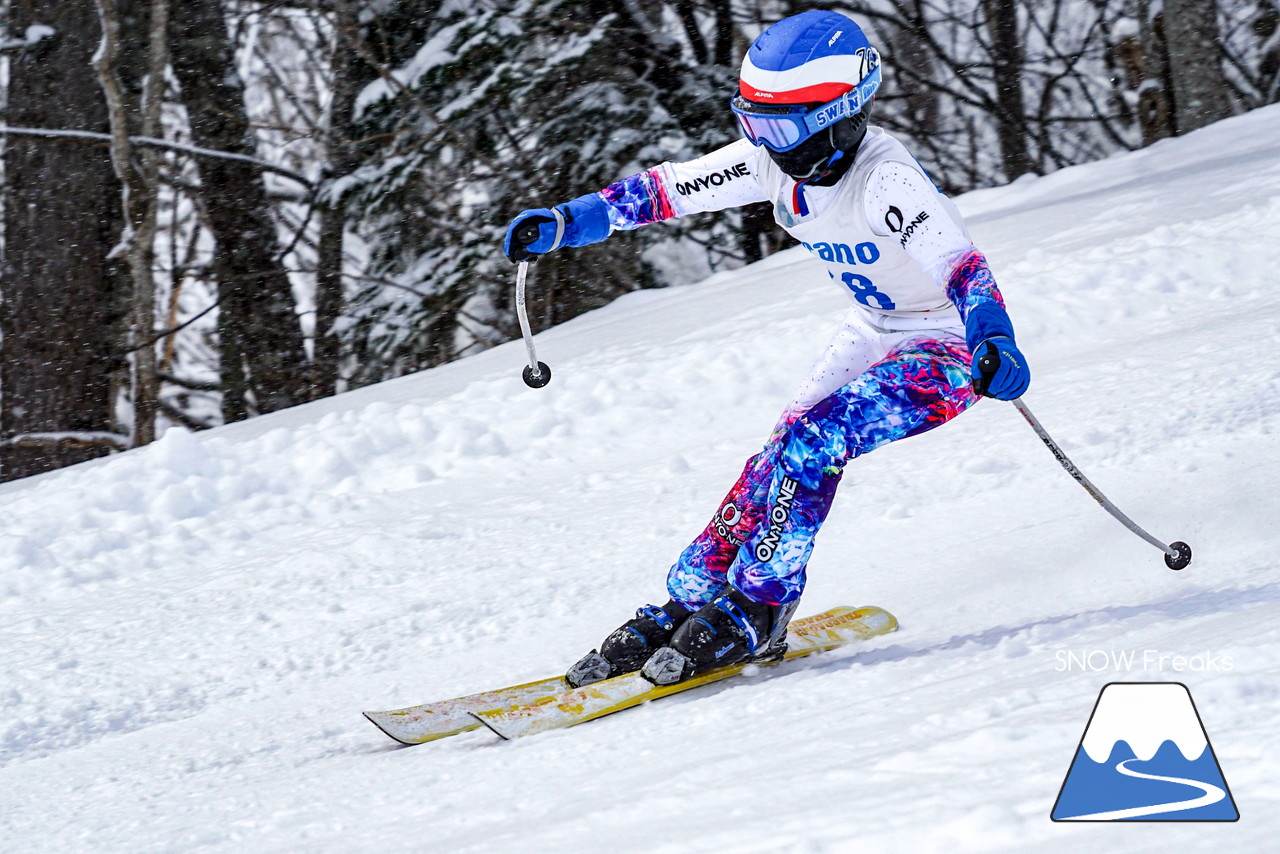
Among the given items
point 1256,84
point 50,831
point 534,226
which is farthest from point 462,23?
point 1256,84

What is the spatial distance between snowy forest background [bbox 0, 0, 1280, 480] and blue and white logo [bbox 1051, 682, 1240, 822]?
7239mm

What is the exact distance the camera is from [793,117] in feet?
9.95

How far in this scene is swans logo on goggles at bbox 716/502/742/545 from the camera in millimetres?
3332

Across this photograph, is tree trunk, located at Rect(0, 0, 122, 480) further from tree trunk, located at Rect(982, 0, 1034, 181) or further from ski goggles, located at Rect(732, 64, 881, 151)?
tree trunk, located at Rect(982, 0, 1034, 181)

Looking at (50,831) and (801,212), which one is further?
(801,212)

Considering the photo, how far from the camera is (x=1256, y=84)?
39.8ft

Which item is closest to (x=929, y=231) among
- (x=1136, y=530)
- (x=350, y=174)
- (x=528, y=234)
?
(x=1136, y=530)

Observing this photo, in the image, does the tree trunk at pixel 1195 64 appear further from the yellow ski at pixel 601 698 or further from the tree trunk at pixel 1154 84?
the yellow ski at pixel 601 698

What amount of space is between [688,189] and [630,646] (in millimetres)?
1360

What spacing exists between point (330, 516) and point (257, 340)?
493 centimetres

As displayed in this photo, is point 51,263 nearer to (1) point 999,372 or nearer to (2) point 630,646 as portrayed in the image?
(2) point 630,646

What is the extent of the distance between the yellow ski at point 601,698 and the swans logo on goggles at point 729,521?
1.14 ft

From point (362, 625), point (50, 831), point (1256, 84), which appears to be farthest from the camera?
point (1256, 84)

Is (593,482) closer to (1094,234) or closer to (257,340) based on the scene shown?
(1094,234)
